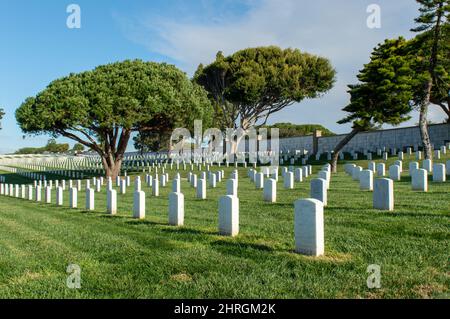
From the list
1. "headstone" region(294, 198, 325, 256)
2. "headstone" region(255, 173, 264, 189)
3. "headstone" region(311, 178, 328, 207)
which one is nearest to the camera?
"headstone" region(294, 198, 325, 256)

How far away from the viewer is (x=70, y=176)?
37.1 metres

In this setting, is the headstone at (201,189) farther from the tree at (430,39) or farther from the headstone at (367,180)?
the tree at (430,39)

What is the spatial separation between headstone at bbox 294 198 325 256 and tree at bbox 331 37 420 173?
21192 millimetres

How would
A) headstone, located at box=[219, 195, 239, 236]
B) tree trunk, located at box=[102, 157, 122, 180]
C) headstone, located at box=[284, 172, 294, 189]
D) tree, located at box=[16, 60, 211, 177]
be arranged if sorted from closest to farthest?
headstone, located at box=[219, 195, 239, 236] → headstone, located at box=[284, 172, 294, 189] → tree, located at box=[16, 60, 211, 177] → tree trunk, located at box=[102, 157, 122, 180]

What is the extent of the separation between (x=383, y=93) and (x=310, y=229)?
71.5 ft

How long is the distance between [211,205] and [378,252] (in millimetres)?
6815

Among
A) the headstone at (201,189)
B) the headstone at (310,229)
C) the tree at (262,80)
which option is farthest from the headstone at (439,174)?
the tree at (262,80)

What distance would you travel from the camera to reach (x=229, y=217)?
22.8ft

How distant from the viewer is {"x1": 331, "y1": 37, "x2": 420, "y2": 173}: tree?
970 inches

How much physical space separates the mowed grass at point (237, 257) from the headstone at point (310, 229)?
18 centimetres

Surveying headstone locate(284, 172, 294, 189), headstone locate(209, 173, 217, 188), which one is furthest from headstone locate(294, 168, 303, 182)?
headstone locate(209, 173, 217, 188)

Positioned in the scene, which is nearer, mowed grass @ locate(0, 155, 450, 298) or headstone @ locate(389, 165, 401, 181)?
mowed grass @ locate(0, 155, 450, 298)

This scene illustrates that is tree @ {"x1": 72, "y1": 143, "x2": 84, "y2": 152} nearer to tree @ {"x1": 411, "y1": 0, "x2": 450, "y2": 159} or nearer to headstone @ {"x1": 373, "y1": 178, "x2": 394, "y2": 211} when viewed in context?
tree @ {"x1": 411, "y1": 0, "x2": 450, "y2": 159}
